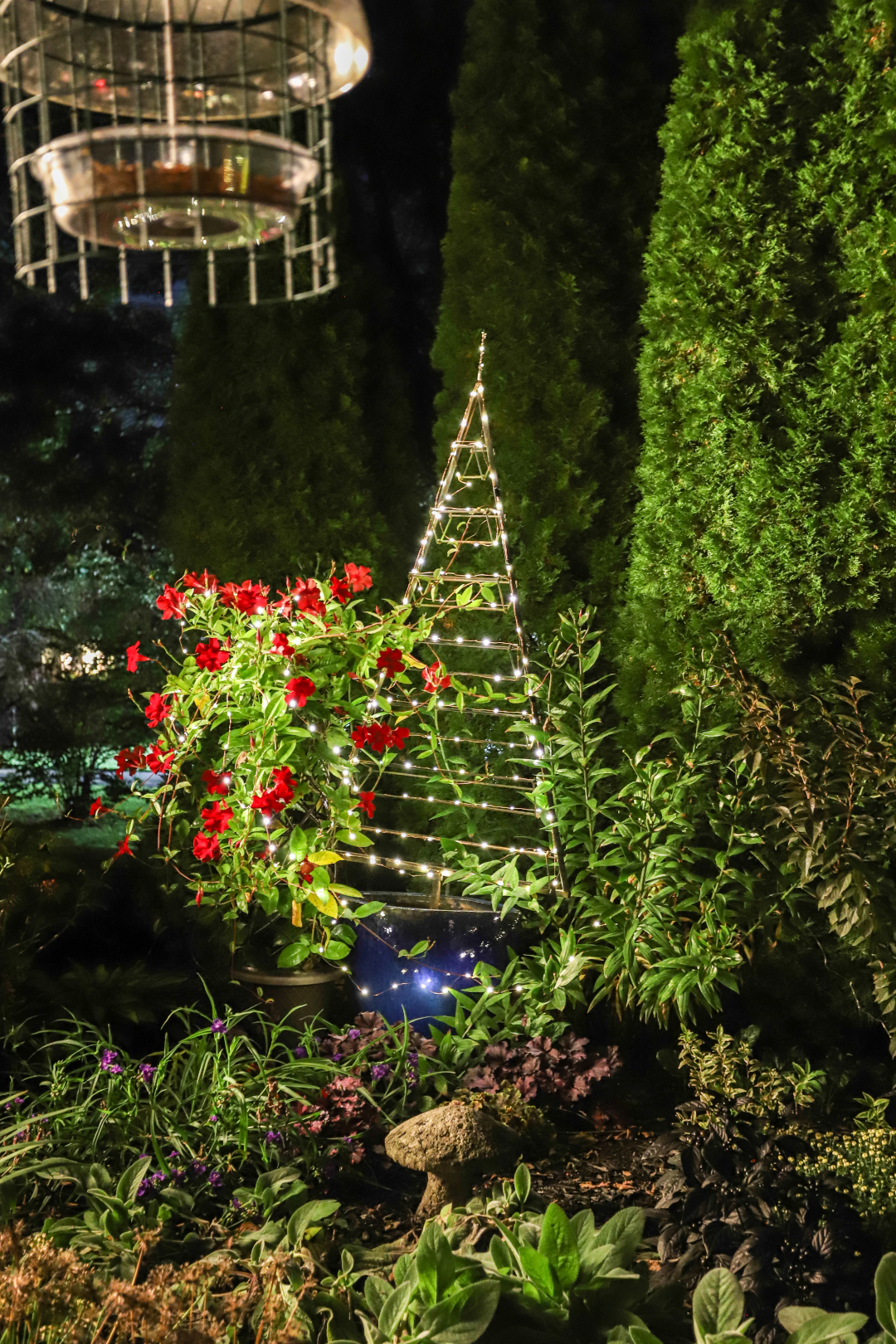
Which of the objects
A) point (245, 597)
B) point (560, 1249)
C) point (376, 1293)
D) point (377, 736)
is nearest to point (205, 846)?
point (377, 736)

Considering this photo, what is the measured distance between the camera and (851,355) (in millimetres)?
2918

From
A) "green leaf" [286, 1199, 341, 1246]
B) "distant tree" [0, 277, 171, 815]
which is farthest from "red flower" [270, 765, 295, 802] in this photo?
"distant tree" [0, 277, 171, 815]

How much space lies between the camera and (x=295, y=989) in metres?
3.13

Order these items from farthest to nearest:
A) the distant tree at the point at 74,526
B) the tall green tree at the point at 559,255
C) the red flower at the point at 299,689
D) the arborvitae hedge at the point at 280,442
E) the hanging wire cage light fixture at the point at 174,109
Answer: the distant tree at the point at 74,526
the arborvitae hedge at the point at 280,442
the tall green tree at the point at 559,255
the red flower at the point at 299,689
the hanging wire cage light fixture at the point at 174,109

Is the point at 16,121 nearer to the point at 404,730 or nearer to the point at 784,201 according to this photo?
the point at 404,730

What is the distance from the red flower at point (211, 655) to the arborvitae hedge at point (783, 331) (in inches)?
52.2

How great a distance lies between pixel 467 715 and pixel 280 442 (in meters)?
1.26

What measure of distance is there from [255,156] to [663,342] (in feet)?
6.86

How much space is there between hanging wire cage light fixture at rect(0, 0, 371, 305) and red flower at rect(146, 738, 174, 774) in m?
1.61

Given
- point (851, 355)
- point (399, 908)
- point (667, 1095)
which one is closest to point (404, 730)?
point (399, 908)

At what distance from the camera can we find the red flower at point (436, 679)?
9.62 ft

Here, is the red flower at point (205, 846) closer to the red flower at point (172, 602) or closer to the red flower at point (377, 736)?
the red flower at point (377, 736)

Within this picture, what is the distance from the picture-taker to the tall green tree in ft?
11.5

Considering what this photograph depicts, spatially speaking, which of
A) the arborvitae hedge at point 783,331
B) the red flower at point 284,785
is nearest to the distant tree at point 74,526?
the red flower at point 284,785
